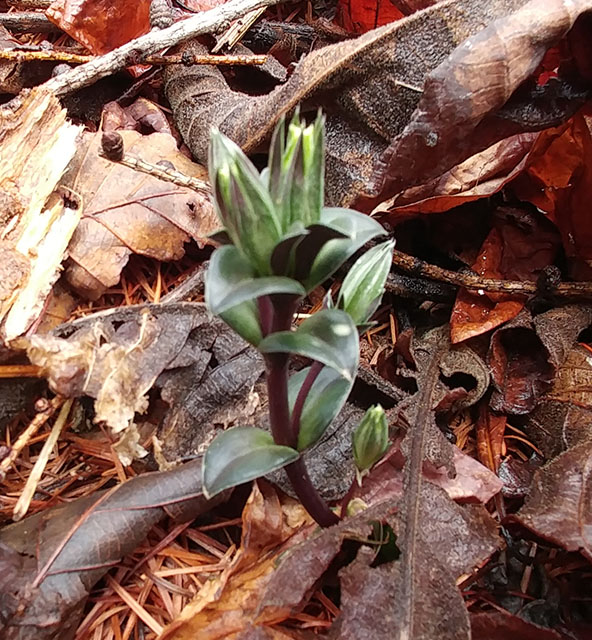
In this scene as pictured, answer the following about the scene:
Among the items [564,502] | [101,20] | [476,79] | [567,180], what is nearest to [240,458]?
[564,502]

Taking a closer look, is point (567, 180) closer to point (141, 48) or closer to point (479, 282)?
point (479, 282)

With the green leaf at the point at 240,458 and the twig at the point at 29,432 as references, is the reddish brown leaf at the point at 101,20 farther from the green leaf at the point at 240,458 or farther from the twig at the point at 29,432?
the green leaf at the point at 240,458

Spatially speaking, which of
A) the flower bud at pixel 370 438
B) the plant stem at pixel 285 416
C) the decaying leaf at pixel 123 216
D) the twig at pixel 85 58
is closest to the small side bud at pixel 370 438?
the flower bud at pixel 370 438

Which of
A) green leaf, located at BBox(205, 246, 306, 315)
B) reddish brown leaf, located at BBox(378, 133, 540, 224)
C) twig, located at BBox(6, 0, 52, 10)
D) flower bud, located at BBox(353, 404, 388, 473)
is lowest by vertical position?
flower bud, located at BBox(353, 404, 388, 473)

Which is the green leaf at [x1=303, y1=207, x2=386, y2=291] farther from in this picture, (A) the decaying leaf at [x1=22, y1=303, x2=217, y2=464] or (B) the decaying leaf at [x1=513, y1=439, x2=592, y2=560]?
(B) the decaying leaf at [x1=513, y1=439, x2=592, y2=560]

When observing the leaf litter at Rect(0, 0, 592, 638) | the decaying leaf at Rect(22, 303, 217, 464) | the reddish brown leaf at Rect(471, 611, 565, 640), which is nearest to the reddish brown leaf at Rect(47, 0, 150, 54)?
the leaf litter at Rect(0, 0, 592, 638)

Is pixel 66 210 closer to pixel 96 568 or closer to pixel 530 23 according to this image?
pixel 96 568

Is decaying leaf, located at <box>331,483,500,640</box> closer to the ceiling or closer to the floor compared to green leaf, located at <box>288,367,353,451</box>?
closer to the floor
